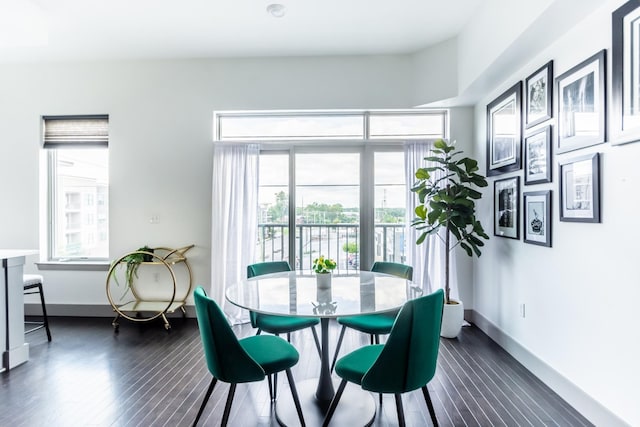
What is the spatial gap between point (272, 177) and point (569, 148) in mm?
2781

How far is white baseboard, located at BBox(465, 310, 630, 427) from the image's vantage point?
1860 millimetres

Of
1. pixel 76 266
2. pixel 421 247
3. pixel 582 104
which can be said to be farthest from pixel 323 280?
pixel 76 266

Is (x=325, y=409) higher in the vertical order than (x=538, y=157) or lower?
lower

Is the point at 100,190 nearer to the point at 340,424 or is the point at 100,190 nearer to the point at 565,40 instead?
the point at 340,424

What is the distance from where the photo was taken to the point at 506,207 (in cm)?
292

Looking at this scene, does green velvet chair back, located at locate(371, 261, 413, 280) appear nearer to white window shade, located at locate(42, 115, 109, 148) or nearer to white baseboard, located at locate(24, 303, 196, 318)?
white baseboard, located at locate(24, 303, 196, 318)

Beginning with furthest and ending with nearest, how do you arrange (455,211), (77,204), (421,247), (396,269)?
(77,204) → (421,247) → (455,211) → (396,269)

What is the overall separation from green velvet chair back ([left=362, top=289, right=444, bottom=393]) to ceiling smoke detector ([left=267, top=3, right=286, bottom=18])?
2590mm

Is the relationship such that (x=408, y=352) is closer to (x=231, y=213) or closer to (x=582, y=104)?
(x=582, y=104)

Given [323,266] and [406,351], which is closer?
[406,351]

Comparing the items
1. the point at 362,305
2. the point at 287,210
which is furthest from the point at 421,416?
the point at 287,210

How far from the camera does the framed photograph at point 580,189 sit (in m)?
1.93

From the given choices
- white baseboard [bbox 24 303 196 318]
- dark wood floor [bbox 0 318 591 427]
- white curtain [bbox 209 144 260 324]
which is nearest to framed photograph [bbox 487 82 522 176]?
dark wood floor [bbox 0 318 591 427]

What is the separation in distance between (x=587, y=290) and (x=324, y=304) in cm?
163
